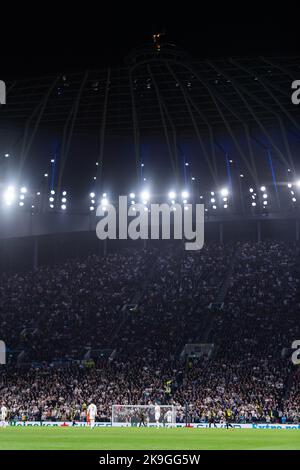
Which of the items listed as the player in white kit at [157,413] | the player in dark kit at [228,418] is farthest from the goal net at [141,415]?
the player in dark kit at [228,418]

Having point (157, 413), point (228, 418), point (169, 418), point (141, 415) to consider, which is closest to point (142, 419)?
point (141, 415)

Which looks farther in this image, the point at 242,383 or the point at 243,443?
the point at 242,383

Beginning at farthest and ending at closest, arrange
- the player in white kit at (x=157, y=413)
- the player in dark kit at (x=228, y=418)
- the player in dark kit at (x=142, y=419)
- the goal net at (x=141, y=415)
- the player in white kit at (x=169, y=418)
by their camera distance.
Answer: the goal net at (x=141, y=415) → the player in white kit at (x=169, y=418) → the player in dark kit at (x=142, y=419) → the player in white kit at (x=157, y=413) → the player in dark kit at (x=228, y=418)

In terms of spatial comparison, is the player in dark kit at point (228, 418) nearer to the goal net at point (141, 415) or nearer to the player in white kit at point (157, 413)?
the goal net at point (141, 415)

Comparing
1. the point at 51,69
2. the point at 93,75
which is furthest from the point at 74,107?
the point at 51,69

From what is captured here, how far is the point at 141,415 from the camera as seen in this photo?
1660 inches

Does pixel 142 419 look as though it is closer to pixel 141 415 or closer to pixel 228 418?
pixel 141 415

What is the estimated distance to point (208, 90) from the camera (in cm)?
4538

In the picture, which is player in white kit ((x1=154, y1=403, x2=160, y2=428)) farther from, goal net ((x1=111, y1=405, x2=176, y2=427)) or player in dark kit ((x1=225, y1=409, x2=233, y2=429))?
player in dark kit ((x1=225, y1=409, x2=233, y2=429))

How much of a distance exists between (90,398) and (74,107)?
22067 millimetres

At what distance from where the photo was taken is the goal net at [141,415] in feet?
138

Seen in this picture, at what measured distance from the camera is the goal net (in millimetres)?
42031
